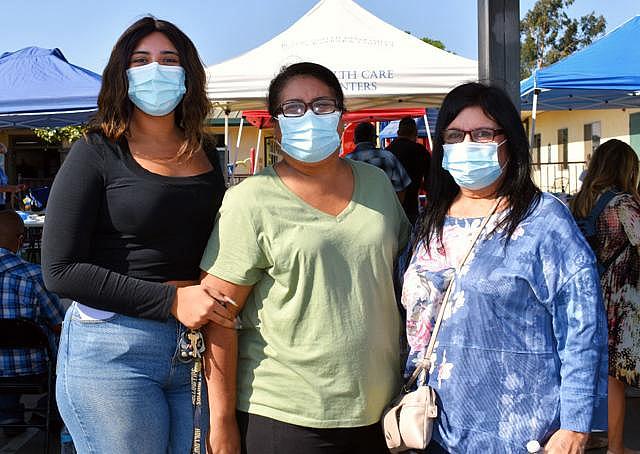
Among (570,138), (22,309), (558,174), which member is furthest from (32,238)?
(570,138)

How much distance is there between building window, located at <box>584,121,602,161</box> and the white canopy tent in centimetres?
1571

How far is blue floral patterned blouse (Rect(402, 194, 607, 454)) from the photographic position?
6.19ft

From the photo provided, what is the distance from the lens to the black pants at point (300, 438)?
2.01 meters

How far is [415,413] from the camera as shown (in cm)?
196

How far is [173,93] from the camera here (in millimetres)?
2201

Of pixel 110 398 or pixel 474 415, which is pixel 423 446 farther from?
pixel 110 398

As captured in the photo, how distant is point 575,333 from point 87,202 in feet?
4.65

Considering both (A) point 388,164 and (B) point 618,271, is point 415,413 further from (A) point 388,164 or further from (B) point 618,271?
(A) point 388,164

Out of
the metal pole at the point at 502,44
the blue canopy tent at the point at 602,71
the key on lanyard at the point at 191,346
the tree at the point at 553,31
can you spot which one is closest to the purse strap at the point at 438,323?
the key on lanyard at the point at 191,346

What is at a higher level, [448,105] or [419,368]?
[448,105]

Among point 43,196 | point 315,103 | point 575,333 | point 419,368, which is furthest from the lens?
point 43,196

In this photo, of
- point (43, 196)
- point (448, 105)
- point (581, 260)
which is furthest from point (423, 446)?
point (43, 196)

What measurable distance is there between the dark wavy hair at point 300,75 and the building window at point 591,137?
66.1 feet

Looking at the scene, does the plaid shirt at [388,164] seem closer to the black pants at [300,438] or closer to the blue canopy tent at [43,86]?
the blue canopy tent at [43,86]
